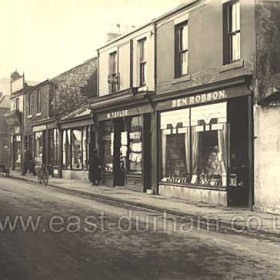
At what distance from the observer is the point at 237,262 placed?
792 centimetres

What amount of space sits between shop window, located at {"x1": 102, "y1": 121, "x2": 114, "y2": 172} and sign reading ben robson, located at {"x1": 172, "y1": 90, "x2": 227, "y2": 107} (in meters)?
6.20

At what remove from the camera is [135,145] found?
2192 centimetres

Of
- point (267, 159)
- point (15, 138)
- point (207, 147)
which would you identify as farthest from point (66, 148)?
point (267, 159)

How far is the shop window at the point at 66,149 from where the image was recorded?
3120 centimetres

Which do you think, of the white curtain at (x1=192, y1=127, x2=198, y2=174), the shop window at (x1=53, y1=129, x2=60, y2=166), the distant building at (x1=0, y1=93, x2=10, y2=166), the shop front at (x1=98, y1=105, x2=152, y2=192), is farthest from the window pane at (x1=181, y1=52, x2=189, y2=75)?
the distant building at (x1=0, y1=93, x2=10, y2=166)

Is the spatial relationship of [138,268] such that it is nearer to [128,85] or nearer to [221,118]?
[221,118]

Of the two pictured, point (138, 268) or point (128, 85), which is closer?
point (138, 268)

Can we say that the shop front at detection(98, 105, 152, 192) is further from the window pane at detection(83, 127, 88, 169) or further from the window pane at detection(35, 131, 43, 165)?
the window pane at detection(35, 131, 43, 165)

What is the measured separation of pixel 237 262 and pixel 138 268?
1.64 metres

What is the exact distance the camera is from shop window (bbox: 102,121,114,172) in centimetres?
2415

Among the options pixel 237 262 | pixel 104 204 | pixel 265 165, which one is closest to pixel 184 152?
pixel 104 204

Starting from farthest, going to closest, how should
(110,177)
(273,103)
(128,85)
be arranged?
(110,177)
(128,85)
(273,103)

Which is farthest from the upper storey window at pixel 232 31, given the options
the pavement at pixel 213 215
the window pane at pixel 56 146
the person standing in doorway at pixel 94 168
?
the window pane at pixel 56 146

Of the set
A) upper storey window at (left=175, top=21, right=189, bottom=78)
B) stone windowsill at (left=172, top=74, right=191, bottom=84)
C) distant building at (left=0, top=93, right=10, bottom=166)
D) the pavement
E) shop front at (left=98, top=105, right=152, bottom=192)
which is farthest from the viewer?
distant building at (left=0, top=93, right=10, bottom=166)
